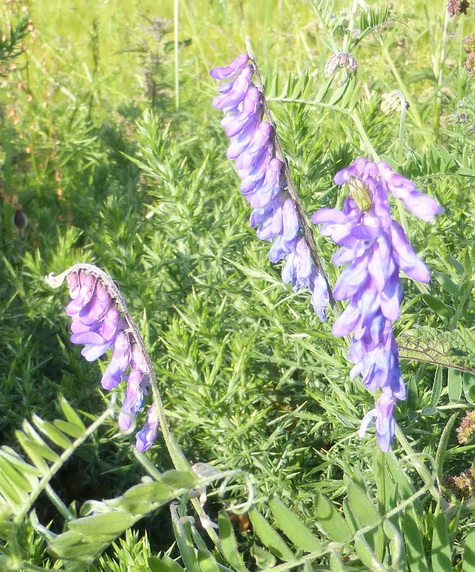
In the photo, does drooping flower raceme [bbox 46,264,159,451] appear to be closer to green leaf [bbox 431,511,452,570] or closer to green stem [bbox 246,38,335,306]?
green stem [bbox 246,38,335,306]

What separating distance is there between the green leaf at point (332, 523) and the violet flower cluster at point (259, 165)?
453mm

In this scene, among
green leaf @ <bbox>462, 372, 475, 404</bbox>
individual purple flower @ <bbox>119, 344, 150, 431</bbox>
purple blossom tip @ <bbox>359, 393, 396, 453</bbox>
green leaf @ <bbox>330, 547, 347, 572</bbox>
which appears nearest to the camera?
green leaf @ <bbox>330, 547, 347, 572</bbox>

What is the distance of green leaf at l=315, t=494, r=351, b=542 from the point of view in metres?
1.30

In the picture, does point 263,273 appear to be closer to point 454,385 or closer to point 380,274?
point 454,385

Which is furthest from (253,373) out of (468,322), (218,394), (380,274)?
(380,274)

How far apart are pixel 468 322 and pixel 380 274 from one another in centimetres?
95

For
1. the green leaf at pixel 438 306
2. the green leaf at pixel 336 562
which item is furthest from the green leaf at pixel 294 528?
the green leaf at pixel 438 306

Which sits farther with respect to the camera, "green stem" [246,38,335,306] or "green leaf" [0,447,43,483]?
"green stem" [246,38,335,306]

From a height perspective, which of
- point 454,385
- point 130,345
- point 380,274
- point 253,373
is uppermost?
point 380,274

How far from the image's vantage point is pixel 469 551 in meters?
1.35

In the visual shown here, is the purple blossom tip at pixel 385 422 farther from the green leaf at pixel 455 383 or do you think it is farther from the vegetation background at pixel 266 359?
the green leaf at pixel 455 383

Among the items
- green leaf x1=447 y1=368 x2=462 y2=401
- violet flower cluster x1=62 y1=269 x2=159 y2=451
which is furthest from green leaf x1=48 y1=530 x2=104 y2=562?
green leaf x1=447 y1=368 x2=462 y2=401

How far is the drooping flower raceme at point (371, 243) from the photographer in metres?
1.11

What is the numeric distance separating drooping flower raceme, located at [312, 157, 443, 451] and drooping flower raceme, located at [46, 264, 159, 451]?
43cm
